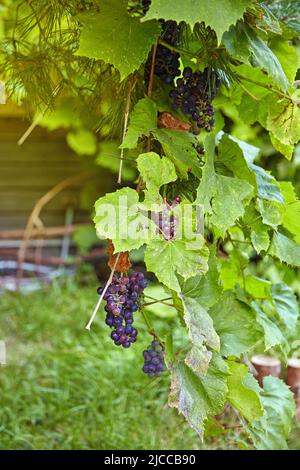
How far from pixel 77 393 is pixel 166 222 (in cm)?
173

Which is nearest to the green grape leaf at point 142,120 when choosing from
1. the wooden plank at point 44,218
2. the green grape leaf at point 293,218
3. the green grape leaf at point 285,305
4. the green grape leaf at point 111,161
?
the green grape leaf at point 293,218

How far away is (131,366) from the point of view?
272cm

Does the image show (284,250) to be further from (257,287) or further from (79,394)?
(79,394)

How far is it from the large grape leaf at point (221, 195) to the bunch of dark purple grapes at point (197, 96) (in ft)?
0.31

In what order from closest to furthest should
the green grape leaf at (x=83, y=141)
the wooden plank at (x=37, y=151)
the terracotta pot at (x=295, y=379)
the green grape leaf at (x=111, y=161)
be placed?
the terracotta pot at (x=295, y=379), the green grape leaf at (x=111, y=161), the green grape leaf at (x=83, y=141), the wooden plank at (x=37, y=151)

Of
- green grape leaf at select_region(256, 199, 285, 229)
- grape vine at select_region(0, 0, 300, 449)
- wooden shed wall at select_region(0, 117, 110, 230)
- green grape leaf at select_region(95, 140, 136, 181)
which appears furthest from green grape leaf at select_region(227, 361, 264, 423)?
wooden shed wall at select_region(0, 117, 110, 230)

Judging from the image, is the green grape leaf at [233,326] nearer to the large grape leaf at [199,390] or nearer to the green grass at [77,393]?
the large grape leaf at [199,390]

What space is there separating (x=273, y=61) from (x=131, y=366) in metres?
1.95

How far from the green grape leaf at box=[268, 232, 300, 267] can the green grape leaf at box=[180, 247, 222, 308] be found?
0.13m

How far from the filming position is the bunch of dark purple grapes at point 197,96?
3.66 ft

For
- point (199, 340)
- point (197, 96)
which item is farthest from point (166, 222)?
point (197, 96)

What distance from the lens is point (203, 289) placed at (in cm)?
110

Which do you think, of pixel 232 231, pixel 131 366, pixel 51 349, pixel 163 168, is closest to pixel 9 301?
pixel 51 349
